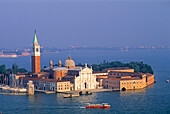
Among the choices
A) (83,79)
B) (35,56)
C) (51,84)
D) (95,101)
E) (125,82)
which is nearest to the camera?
(95,101)

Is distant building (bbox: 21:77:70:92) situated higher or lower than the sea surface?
higher

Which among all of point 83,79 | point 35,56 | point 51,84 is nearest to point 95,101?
point 51,84

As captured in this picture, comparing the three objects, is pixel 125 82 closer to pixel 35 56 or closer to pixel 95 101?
pixel 95 101

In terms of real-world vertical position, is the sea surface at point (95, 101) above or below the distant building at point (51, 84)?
below

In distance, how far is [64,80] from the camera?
1415 inches

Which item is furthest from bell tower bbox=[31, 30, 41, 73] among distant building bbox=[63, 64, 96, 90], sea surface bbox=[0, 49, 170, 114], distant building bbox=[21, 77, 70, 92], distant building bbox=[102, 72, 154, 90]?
sea surface bbox=[0, 49, 170, 114]

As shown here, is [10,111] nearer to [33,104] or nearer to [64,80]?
[33,104]

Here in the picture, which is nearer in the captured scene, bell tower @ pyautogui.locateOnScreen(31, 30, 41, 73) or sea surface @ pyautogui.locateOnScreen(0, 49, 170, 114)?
sea surface @ pyautogui.locateOnScreen(0, 49, 170, 114)

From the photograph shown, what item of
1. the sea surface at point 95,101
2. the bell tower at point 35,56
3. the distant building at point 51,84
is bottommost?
the sea surface at point 95,101

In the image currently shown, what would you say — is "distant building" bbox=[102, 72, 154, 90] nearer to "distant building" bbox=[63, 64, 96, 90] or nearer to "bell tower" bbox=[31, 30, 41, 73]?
"distant building" bbox=[63, 64, 96, 90]

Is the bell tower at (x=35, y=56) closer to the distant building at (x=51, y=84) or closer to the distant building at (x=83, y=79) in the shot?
the distant building at (x=51, y=84)

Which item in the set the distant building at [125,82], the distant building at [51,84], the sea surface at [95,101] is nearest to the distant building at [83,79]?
the distant building at [51,84]

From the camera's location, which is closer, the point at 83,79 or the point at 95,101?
the point at 95,101

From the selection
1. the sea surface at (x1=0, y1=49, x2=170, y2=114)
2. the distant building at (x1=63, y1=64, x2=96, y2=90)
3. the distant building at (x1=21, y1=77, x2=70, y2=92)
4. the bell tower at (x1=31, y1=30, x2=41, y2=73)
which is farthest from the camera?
the bell tower at (x1=31, y1=30, x2=41, y2=73)
